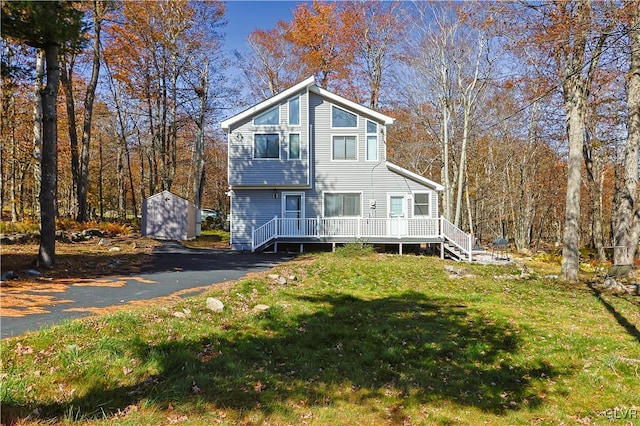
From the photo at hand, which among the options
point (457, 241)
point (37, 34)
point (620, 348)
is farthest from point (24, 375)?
point (457, 241)

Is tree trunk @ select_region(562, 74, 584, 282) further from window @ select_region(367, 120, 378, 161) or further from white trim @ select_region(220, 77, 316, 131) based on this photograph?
white trim @ select_region(220, 77, 316, 131)

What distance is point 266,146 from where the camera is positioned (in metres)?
19.6

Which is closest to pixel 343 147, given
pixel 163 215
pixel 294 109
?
pixel 294 109

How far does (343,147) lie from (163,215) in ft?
33.3

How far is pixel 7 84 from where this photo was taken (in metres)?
10.6

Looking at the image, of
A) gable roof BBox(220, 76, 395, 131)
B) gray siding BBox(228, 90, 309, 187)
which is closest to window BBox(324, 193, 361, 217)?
gray siding BBox(228, 90, 309, 187)

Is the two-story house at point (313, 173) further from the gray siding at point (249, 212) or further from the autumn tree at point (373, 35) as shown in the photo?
the autumn tree at point (373, 35)

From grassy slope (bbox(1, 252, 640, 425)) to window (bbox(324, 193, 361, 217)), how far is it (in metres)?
11.5

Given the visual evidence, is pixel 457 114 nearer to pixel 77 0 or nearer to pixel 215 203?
pixel 77 0

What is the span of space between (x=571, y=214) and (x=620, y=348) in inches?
312

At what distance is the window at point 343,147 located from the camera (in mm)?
20078

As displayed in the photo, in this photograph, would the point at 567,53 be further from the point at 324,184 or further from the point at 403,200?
the point at 324,184

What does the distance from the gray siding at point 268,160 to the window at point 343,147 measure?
1.59 m

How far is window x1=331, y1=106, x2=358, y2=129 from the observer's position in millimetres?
20094
